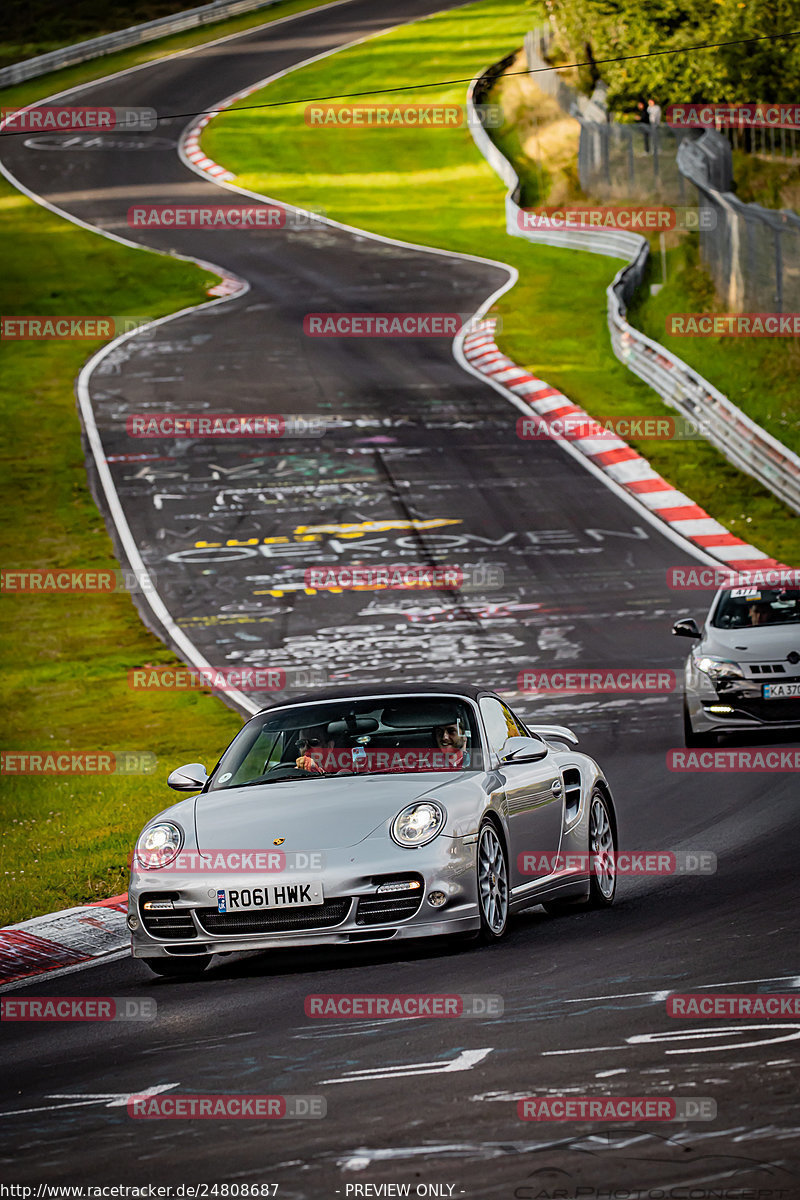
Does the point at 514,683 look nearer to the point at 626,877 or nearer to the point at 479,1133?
the point at 626,877

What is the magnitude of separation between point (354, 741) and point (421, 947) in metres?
1.19

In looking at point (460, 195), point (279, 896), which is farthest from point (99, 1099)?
point (460, 195)

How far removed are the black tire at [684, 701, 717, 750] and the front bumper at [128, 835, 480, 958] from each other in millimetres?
7284

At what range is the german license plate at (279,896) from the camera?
8.63 m

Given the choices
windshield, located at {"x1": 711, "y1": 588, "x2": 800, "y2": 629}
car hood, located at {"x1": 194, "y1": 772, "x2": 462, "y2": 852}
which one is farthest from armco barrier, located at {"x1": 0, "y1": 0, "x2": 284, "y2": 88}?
car hood, located at {"x1": 194, "y1": 772, "x2": 462, "y2": 852}

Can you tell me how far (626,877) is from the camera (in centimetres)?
1156

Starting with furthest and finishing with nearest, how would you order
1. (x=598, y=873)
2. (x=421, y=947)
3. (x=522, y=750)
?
(x=598, y=873) → (x=522, y=750) → (x=421, y=947)

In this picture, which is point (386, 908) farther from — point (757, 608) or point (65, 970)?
point (757, 608)

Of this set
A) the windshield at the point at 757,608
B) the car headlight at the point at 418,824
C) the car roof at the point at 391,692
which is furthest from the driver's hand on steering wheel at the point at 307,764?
the windshield at the point at 757,608

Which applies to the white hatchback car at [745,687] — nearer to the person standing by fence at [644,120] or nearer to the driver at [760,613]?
the driver at [760,613]

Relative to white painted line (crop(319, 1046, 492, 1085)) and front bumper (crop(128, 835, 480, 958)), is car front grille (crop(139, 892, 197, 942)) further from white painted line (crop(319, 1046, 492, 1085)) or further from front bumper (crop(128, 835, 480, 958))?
→ white painted line (crop(319, 1046, 492, 1085))

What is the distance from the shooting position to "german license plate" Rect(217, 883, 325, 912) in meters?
8.63

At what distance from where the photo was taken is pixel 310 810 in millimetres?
9055

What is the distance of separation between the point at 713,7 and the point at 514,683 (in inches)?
1262
